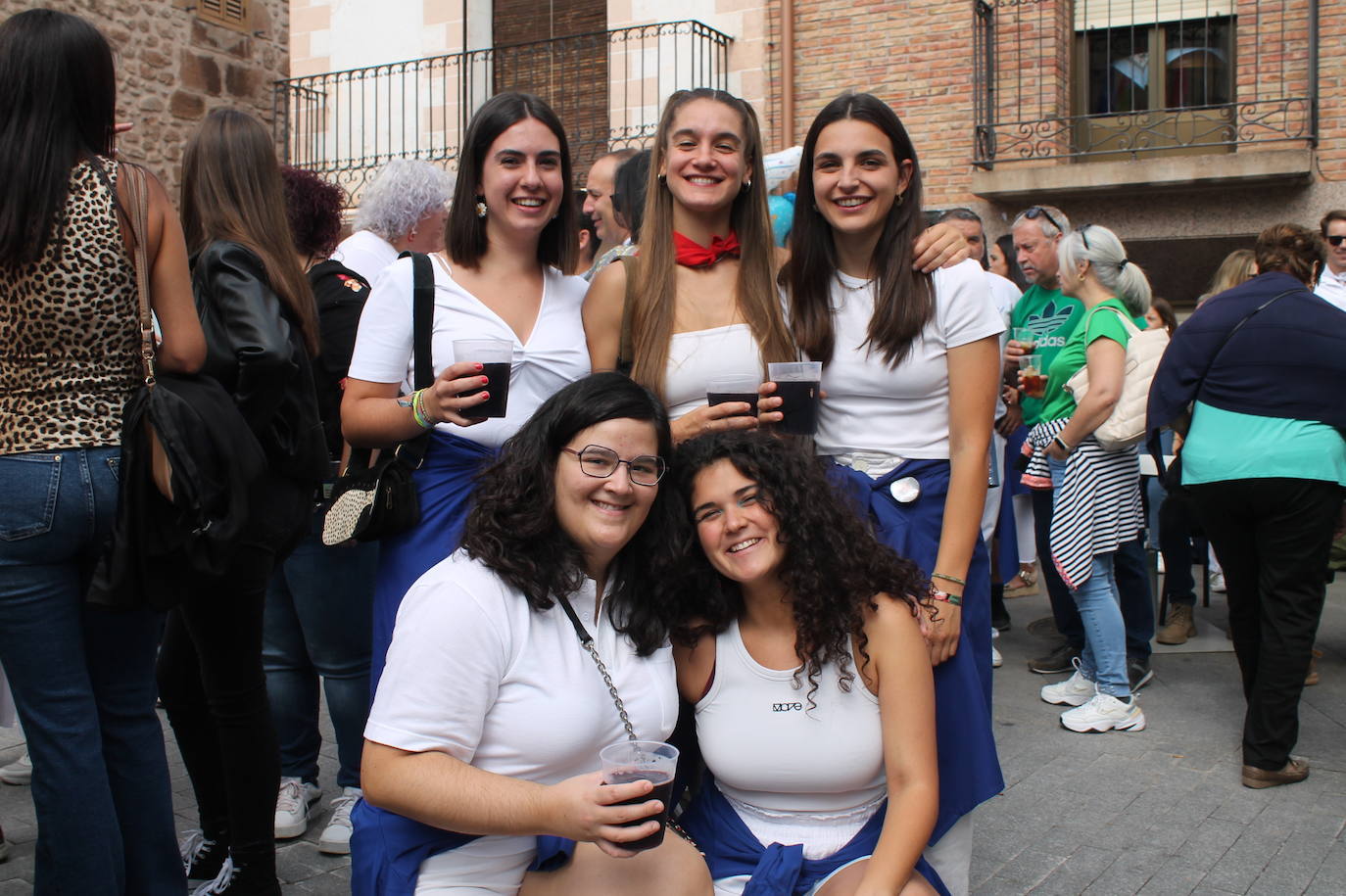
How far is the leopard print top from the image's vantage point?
2.65 metres

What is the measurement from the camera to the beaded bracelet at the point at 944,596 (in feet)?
9.07

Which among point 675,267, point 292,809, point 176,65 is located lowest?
point 292,809

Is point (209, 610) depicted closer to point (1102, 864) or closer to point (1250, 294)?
point (1102, 864)

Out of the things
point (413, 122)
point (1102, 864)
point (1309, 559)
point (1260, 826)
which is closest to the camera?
point (1102, 864)

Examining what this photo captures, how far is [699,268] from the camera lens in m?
3.05

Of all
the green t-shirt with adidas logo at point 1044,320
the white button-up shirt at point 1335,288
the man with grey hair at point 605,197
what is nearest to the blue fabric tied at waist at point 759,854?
the man with grey hair at point 605,197

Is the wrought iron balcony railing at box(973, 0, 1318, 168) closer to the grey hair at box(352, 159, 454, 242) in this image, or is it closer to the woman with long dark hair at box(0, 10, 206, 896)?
the grey hair at box(352, 159, 454, 242)

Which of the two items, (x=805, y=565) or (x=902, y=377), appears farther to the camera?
(x=902, y=377)

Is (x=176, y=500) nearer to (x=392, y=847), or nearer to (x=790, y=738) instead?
(x=392, y=847)

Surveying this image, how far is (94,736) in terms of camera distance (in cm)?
274

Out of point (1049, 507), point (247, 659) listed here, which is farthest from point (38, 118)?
point (1049, 507)

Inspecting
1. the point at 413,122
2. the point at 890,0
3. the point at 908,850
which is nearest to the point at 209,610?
the point at 908,850

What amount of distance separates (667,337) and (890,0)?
976 cm

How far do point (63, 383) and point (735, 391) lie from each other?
1.42 m
